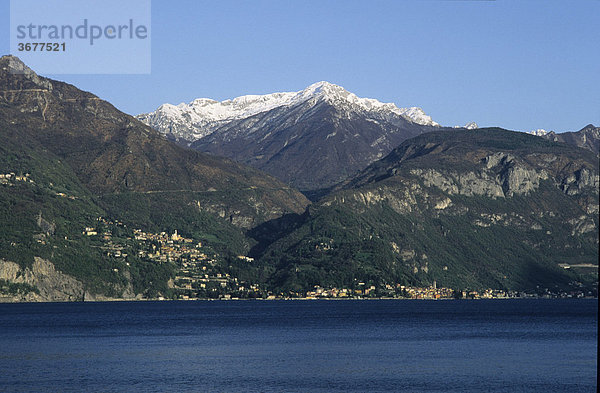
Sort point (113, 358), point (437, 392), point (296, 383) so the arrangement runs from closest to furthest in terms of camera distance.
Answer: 1. point (437, 392)
2. point (296, 383)
3. point (113, 358)

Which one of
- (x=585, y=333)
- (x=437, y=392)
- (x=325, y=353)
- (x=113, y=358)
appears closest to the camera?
(x=437, y=392)

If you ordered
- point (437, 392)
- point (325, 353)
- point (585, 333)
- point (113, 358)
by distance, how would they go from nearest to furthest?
point (437, 392)
point (113, 358)
point (325, 353)
point (585, 333)

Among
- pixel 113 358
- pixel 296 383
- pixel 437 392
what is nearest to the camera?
pixel 437 392

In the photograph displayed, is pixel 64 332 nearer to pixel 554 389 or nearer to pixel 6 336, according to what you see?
pixel 6 336

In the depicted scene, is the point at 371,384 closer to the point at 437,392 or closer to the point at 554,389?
the point at 437,392

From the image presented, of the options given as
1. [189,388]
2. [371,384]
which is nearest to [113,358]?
A: [189,388]

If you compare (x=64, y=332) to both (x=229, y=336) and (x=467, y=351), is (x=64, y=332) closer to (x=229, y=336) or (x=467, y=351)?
(x=229, y=336)

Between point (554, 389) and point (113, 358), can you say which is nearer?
point (554, 389)

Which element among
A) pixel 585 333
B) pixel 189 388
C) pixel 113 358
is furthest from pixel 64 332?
pixel 585 333

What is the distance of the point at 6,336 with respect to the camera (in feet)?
560

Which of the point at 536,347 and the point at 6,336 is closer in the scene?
the point at 536,347

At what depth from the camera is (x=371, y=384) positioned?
105 metres

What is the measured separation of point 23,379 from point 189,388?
69.4ft

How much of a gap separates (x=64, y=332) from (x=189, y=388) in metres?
91.7
